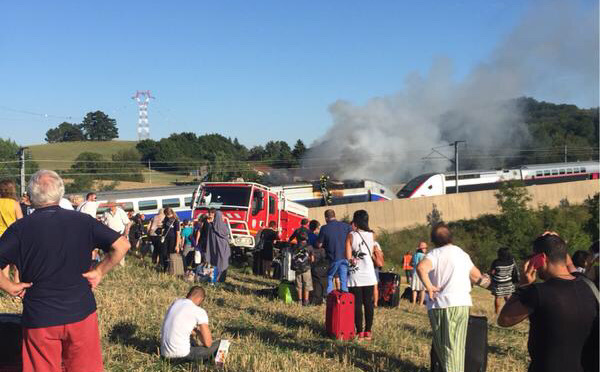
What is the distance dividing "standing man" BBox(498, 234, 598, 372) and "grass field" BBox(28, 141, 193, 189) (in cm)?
6054

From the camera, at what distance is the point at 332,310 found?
826cm

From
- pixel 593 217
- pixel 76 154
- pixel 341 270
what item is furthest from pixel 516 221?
pixel 76 154

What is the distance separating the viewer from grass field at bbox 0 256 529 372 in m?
6.89

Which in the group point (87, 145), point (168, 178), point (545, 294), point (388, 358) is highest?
point (87, 145)

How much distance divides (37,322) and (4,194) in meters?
3.92

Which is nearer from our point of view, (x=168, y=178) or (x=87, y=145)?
(x=168, y=178)

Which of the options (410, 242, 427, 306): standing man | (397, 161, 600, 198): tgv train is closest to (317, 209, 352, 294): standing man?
(410, 242, 427, 306): standing man

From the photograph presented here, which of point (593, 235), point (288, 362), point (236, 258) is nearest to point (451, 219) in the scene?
point (593, 235)

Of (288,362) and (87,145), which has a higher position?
(87,145)

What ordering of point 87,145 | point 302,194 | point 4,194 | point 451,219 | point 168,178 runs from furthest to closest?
point 87,145
point 168,178
point 451,219
point 302,194
point 4,194

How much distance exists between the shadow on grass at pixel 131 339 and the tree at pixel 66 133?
400 feet

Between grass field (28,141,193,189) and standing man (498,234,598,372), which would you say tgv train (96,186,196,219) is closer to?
standing man (498,234,598,372)

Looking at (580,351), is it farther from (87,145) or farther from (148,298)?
(87,145)

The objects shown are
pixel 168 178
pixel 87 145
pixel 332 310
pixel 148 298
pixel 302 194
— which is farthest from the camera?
pixel 87 145
